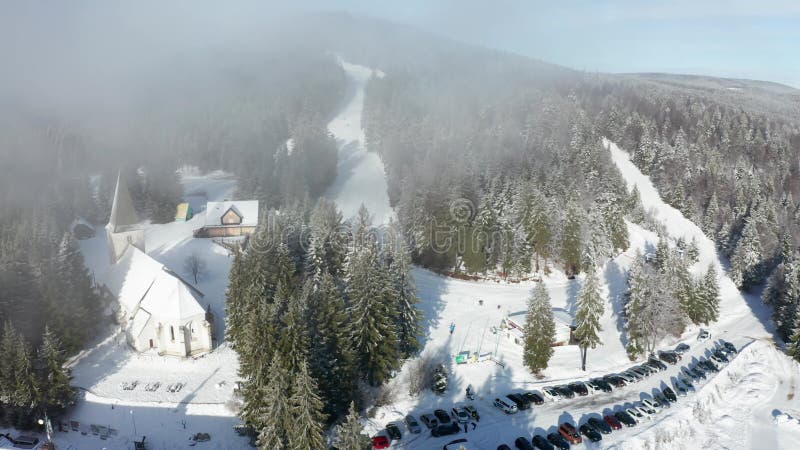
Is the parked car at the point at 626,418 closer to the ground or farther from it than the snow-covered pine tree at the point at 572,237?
closer to the ground

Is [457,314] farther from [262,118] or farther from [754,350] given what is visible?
[262,118]

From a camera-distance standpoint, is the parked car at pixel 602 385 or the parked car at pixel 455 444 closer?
the parked car at pixel 455 444

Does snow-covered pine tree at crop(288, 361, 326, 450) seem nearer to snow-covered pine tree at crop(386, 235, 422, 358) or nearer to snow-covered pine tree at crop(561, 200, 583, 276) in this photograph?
snow-covered pine tree at crop(386, 235, 422, 358)

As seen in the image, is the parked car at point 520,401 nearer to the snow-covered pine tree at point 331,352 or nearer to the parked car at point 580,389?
the parked car at point 580,389

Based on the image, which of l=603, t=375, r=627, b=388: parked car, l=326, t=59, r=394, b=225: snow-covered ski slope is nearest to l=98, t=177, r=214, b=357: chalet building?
l=603, t=375, r=627, b=388: parked car

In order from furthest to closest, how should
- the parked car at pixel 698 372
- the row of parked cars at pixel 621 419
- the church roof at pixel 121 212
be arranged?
the church roof at pixel 121 212 < the parked car at pixel 698 372 < the row of parked cars at pixel 621 419

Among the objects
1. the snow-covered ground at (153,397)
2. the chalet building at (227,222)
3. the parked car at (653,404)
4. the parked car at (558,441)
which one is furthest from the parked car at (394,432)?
the chalet building at (227,222)

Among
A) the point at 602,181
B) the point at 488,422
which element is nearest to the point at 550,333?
the point at 488,422

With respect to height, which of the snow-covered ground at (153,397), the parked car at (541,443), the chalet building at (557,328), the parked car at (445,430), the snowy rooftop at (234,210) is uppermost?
the snowy rooftop at (234,210)

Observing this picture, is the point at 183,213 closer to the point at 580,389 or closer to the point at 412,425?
the point at 412,425
